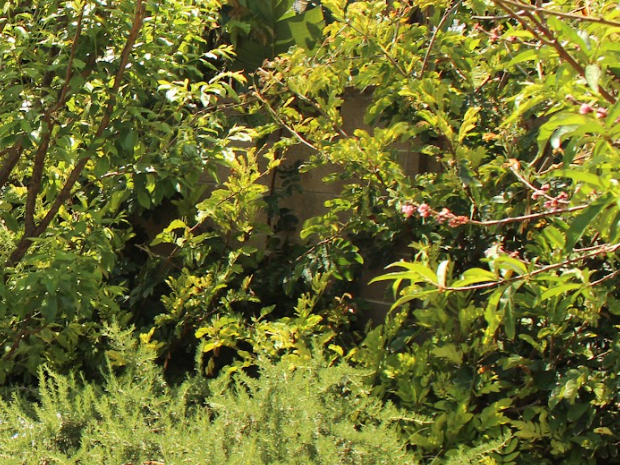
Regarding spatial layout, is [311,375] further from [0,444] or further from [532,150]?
[532,150]

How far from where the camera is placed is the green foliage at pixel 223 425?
7.95ft

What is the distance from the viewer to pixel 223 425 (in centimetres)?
256

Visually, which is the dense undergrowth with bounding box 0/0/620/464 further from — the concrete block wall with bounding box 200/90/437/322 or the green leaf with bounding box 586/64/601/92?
the green leaf with bounding box 586/64/601/92

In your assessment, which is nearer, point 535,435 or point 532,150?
point 535,435

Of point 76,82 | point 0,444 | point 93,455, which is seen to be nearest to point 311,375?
point 93,455

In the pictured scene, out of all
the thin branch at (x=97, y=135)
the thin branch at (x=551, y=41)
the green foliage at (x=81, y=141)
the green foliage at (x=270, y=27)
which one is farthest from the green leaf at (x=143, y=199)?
the thin branch at (x=551, y=41)

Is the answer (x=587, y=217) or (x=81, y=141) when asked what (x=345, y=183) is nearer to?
(x=81, y=141)

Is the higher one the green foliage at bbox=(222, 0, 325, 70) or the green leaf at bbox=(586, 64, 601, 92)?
the green foliage at bbox=(222, 0, 325, 70)

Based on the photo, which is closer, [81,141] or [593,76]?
[593,76]

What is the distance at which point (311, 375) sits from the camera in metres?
2.79

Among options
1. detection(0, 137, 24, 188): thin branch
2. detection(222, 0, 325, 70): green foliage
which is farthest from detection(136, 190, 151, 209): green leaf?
detection(222, 0, 325, 70): green foliage

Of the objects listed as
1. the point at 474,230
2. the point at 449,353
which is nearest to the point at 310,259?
the point at 474,230

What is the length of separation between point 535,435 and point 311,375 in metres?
0.82

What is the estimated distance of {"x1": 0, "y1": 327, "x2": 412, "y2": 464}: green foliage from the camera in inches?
95.3
